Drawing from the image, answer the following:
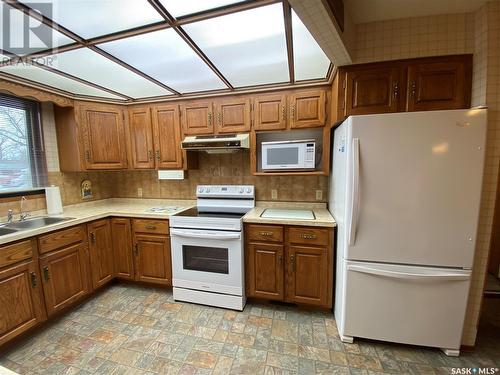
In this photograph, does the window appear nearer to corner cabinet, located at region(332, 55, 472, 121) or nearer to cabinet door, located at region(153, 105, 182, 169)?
cabinet door, located at region(153, 105, 182, 169)

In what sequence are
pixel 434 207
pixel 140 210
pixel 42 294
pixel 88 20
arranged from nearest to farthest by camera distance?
pixel 88 20, pixel 434 207, pixel 42 294, pixel 140 210

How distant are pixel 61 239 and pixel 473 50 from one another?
363 centimetres

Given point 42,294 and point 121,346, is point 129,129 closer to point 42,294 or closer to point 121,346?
point 42,294

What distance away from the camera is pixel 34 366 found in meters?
1.60

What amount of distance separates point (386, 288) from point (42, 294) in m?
2.80

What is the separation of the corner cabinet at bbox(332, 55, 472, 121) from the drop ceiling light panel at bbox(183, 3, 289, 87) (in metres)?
0.58

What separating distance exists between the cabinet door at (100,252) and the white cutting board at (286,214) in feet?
5.79

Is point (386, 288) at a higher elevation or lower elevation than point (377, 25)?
lower

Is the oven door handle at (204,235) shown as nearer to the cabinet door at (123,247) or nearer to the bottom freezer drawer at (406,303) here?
the cabinet door at (123,247)

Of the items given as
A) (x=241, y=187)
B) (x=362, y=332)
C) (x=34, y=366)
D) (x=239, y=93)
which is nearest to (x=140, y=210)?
(x=241, y=187)

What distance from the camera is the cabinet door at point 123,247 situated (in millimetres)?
2493

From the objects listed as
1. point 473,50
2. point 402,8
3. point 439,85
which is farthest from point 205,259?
point 473,50

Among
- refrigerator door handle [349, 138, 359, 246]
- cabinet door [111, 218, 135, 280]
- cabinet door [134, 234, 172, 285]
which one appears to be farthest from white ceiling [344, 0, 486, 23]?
cabinet door [111, 218, 135, 280]

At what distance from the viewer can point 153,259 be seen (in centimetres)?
244
